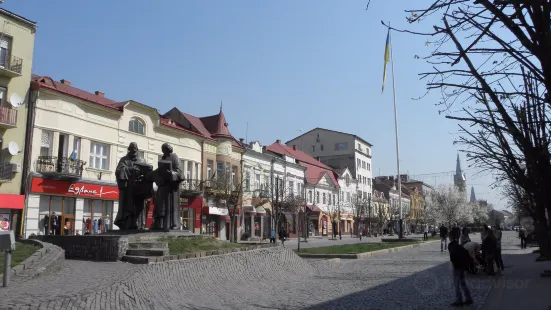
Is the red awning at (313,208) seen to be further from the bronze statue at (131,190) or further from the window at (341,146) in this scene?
the bronze statue at (131,190)

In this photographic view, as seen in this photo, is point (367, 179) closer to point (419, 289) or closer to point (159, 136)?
point (159, 136)

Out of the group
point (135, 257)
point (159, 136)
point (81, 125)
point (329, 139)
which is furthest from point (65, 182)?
point (329, 139)

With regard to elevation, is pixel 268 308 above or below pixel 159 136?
below

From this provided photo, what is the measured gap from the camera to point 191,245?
536 inches

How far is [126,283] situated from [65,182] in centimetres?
2074

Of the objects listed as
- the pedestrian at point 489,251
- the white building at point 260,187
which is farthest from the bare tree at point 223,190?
the pedestrian at point 489,251

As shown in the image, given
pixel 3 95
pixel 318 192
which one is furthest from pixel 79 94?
pixel 318 192

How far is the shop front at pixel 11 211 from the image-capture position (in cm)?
2453

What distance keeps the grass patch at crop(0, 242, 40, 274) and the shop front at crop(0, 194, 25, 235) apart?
1247 cm

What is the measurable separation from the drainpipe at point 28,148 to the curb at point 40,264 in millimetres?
15802

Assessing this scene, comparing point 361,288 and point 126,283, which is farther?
point 361,288

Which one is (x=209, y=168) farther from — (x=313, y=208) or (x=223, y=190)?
(x=313, y=208)

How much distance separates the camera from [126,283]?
9.23 meters

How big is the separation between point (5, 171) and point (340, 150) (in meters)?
57.4
